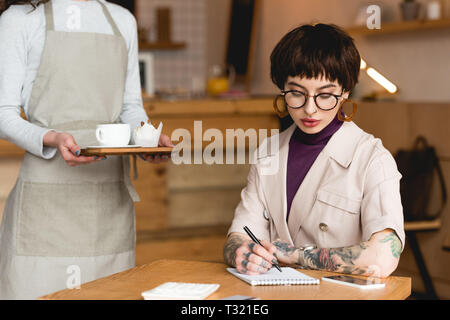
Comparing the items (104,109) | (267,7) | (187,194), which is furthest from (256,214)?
(267,7)

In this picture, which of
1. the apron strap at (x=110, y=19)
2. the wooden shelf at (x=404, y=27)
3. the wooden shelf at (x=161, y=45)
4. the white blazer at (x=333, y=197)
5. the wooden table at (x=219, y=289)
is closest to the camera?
the wooden table at (x=219, y=289)

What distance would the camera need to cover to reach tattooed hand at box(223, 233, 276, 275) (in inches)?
59.4

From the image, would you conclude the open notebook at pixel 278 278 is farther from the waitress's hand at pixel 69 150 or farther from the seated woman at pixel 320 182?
the waitress's hand at pixel 69 150

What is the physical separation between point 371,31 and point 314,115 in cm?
264

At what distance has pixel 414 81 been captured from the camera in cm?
396

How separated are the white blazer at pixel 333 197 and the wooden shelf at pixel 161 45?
17.0ft

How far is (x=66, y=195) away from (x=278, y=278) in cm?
87

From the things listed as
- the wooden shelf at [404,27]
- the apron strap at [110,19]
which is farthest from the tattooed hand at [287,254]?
the wooden shelf at [404,27]

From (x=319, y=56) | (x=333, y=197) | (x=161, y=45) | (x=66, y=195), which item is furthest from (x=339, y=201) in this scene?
(x=161, y=45)

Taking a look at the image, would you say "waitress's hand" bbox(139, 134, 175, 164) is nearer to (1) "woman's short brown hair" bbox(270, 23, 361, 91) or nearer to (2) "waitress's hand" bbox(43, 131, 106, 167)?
(2) "waitress's hand" bbox(43, 131, 106, 167)

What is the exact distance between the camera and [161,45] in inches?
275

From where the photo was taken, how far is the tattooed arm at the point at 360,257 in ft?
5.05

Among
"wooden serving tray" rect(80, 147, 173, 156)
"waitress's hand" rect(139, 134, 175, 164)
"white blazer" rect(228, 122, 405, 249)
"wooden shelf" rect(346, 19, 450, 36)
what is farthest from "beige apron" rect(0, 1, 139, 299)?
"wooden shelf" rect(346, 19, 450, 36)

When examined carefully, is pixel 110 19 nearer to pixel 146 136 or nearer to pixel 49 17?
pixel 49 17
